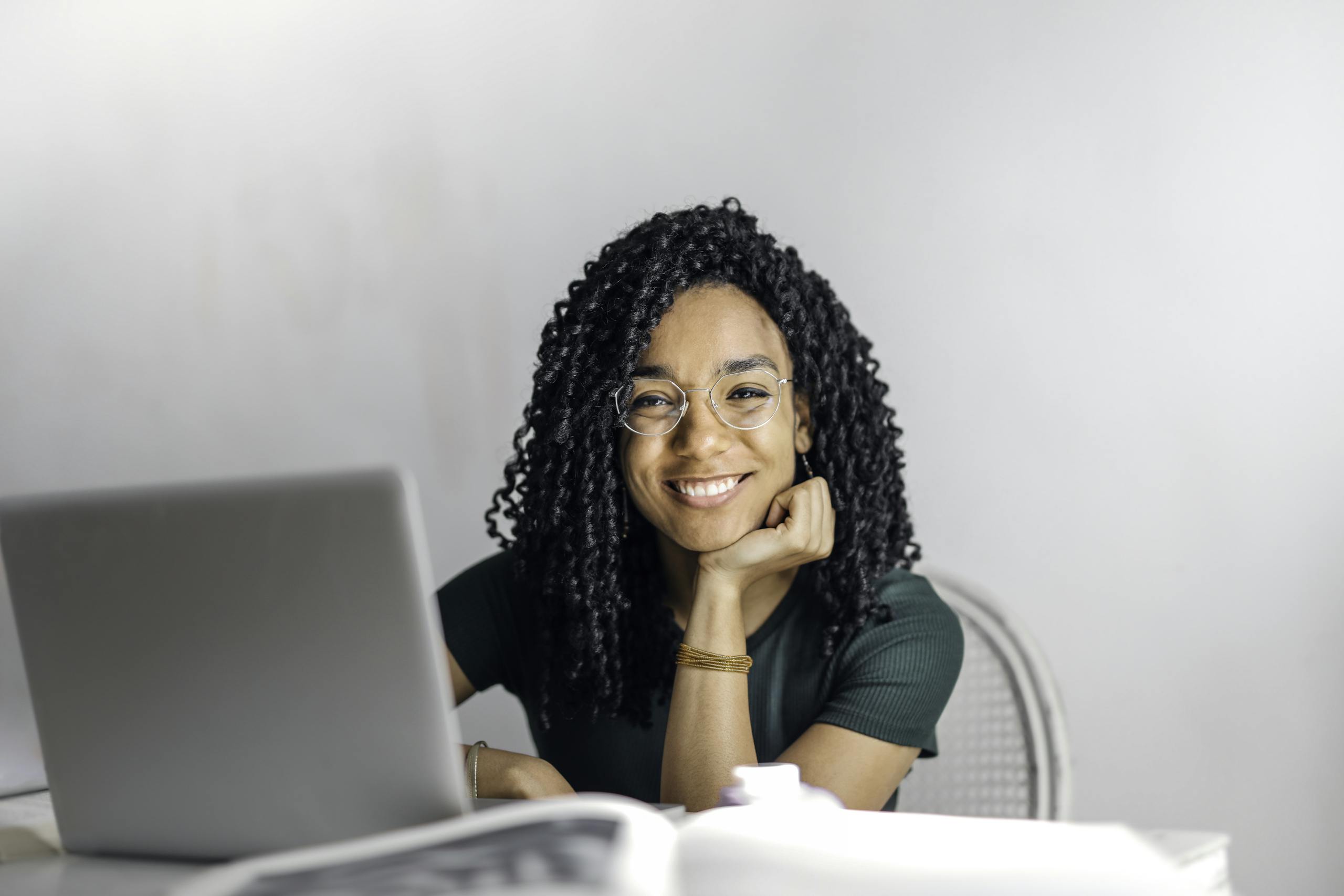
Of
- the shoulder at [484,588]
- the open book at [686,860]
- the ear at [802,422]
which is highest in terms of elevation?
the ear at [802,422]

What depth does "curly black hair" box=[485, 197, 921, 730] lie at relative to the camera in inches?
55.1

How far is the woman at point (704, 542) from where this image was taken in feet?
4.36

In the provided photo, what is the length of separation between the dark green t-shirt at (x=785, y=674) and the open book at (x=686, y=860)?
0.63 meters

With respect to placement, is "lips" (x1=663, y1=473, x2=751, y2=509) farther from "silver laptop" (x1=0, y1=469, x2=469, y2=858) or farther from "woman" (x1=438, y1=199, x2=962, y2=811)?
"silver laptop" (x1=0, y1=469, x2=469, y2=858)

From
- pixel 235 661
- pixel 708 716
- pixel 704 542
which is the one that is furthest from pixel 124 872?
pixel 704 542

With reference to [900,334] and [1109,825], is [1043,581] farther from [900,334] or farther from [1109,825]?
[1109,825]

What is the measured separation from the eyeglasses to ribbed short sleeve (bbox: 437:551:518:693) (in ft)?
1.06

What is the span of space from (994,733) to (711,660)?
455mm

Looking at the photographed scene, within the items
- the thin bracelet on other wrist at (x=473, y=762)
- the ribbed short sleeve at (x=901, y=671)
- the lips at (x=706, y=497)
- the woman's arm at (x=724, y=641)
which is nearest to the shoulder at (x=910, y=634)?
the ribbed short sleeve at (x=901, y=671)

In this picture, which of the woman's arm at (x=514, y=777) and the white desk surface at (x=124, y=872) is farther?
the woman's arm at (x=514, y=777)

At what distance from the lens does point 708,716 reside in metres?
1.27

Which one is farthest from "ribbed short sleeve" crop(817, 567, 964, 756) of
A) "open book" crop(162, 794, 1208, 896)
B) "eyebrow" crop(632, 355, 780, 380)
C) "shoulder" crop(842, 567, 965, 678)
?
"open book" crop(162, 794, 1208, 896)

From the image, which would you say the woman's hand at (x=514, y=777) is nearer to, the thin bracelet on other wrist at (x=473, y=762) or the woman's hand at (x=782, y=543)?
the thin bracelet on other wrist at (x=473, y=762)

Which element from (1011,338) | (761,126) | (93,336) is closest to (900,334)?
(1011,338)
